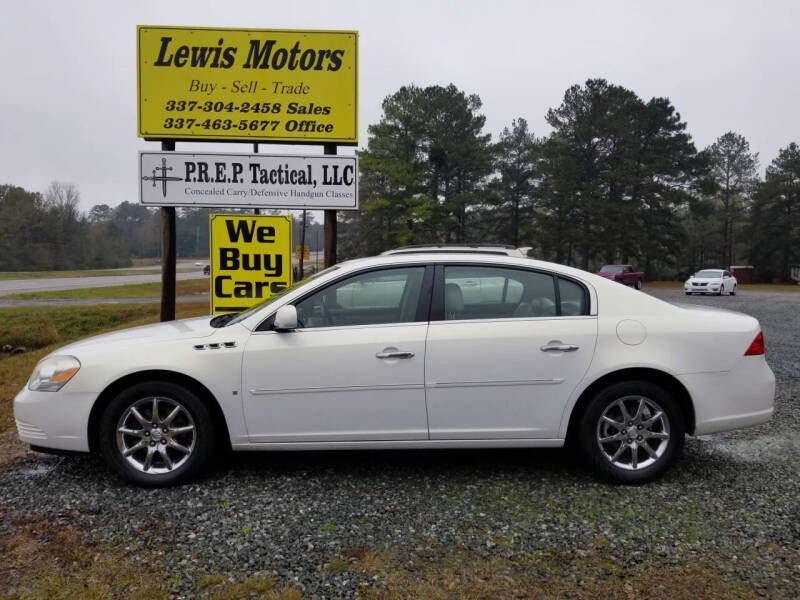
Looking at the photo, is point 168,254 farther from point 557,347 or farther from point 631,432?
point 631,432

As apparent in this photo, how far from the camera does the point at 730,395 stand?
159 inches

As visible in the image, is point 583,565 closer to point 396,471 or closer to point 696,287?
point 396,471

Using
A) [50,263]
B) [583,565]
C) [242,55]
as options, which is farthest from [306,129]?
[50,263]

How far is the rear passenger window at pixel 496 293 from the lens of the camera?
13.5 feet

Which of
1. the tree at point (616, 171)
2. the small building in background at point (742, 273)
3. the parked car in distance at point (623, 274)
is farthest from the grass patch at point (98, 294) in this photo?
the small building in background at point (742, 273)

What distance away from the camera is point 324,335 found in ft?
13.0

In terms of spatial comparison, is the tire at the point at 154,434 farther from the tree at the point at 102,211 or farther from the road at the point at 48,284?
the tree at the point at 102,211

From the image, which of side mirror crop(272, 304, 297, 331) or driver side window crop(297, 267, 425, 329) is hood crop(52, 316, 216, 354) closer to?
side mirror crop(272, 304, 297, 331)

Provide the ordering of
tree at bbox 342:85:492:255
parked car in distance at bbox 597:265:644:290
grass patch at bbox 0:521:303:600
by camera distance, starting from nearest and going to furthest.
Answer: grass patch at bbox 0:521:303:600 < parked car in distance at bbox 597:265:644:290 < tree at bbox 342:85:492:255

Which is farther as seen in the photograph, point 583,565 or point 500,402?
point 500,402

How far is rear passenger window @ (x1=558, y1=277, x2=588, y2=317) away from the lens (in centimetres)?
409

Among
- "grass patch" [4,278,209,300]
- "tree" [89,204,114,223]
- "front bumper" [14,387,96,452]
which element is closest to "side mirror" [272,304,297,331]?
"front bumper" [14,387,96,452]

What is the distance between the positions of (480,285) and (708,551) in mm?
2062

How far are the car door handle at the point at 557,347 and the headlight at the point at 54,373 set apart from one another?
3.07 m
